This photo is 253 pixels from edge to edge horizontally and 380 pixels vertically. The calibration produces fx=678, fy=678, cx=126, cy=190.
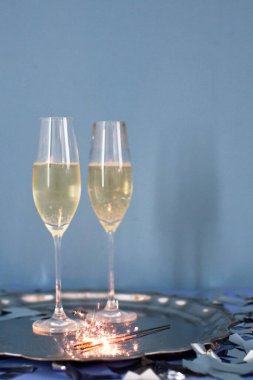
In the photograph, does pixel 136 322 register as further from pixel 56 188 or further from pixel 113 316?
pixel 56 188

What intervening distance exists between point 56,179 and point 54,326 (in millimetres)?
240

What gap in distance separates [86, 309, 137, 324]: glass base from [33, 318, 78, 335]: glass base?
67mm

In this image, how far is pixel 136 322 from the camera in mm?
1158

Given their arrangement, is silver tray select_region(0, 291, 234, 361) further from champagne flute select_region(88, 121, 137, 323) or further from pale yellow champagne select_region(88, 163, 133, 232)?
pale yellow champagne select_region(88, 163, 133, 232)

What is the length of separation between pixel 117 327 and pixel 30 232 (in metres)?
0.47

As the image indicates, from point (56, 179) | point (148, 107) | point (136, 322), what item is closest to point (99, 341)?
point (136, 322)

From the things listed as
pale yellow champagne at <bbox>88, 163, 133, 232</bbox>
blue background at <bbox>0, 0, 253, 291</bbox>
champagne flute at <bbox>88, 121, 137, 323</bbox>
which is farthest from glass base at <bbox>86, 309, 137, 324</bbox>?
blue background at <bbox>0, 0, 253, 291</bbox>

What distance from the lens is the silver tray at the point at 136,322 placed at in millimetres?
953

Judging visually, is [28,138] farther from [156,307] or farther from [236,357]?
[236,357]

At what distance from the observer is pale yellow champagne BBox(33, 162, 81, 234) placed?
1.10 meters

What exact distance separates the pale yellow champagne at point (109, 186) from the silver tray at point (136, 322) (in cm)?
21

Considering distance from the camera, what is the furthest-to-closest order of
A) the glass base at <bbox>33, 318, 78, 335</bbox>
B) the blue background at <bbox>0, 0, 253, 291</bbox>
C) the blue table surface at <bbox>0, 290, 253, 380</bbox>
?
the blue background at <bbox>0, 0, 253, 291</bbox>, the glass base at <bbox>33, 318, 78, 335</bbox>, the blue table surface at <bbox>0, 290, 253, 380</bbox>

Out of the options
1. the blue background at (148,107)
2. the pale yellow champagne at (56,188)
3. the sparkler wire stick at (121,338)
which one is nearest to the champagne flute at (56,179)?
the pale yellow champagne at (56,188)

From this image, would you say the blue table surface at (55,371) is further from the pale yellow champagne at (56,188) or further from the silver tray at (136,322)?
the pale yellow champagne at (56,188)
